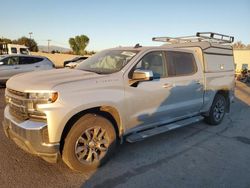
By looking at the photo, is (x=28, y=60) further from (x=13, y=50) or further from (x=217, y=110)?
(x=13, y=50)

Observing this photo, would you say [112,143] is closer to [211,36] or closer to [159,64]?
[159,64]

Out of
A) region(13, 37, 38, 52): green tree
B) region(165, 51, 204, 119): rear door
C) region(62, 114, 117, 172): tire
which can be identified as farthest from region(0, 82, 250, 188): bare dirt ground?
region(13, 37, 38, 52): green tree

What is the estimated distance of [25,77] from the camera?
390 cm

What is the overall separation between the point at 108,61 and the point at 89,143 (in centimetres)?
166

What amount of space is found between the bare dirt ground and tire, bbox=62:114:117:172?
161 millimetres

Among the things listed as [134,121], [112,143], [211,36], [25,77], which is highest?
[211,36]

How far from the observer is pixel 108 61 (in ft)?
15.3

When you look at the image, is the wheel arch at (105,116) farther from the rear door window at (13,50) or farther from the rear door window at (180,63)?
the rear door window at (13,50)

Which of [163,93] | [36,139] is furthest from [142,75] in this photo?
[36,139]

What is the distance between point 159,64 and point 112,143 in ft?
6.02

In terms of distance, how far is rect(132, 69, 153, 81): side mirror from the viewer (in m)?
4.08

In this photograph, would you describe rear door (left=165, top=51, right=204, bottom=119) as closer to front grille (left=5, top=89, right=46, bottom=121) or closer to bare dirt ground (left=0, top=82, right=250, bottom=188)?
bare dirt ground (left=0, top=82, right=250, bottom=188)

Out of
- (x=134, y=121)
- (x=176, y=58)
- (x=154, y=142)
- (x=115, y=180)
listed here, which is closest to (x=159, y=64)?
(x=176, y=58)

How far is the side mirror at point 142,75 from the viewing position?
4.08 meters
